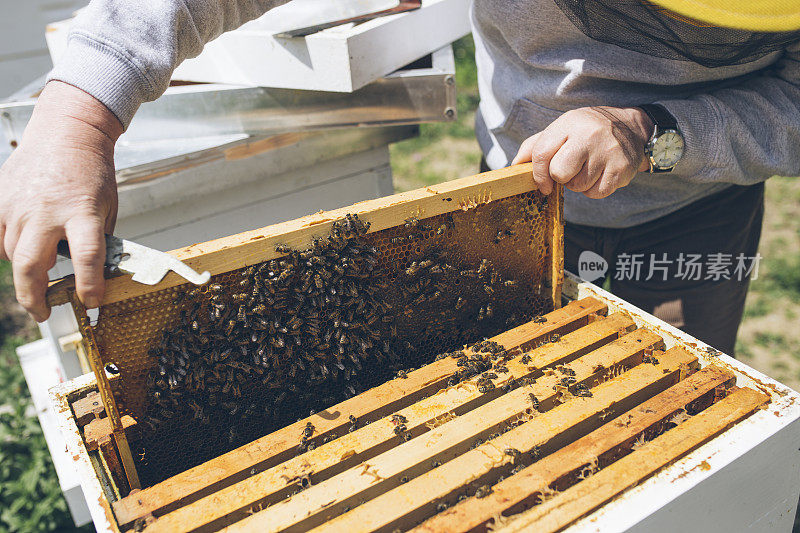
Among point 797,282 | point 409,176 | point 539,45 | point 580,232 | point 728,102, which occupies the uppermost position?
point 539,45

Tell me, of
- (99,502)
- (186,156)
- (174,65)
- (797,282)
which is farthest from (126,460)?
(797,282)

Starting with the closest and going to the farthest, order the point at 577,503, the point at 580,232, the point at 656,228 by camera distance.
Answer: the point at 577,503 → the point at 656,228 → the point at 580,232

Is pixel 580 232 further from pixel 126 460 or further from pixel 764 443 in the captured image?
pixel 126 460

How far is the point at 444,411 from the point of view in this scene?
164 centimetres

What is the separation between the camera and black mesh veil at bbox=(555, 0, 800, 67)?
160 centimetres

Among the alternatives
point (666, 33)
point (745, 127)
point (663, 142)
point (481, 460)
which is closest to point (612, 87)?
point (663, 142)

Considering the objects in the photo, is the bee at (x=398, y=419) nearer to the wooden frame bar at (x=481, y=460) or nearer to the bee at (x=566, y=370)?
the wooden frame bar at (x=481, y=460)

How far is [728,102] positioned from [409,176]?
5098 mm

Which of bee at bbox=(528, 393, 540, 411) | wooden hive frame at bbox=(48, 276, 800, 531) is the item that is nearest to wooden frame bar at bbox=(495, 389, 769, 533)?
wooden hive frame at bbox=(48, 276, 800, 531)

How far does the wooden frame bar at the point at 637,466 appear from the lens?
4.33 feet

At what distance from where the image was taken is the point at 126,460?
1602 mm

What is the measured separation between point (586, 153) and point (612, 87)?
0.56 m

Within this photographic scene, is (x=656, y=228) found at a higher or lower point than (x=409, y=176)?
higher

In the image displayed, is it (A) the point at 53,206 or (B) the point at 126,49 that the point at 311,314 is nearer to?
(A) the point at 53,206
